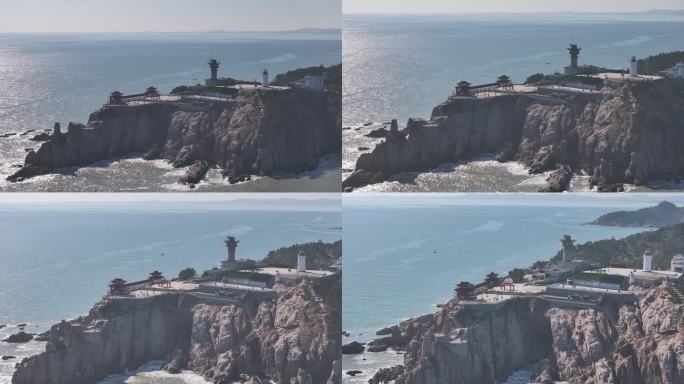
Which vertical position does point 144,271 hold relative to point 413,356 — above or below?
above

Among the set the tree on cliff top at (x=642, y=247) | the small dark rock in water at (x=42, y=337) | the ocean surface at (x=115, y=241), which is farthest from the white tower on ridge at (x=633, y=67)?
the small dark rock in water at (x=42, y=337)

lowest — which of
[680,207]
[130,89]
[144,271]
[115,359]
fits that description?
[115,359]

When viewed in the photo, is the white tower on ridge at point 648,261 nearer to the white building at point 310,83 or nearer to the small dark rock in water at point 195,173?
the white building at point 310,83

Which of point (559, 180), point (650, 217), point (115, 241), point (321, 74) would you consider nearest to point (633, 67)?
point (559, 180)

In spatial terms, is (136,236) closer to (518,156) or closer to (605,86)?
(518,156)

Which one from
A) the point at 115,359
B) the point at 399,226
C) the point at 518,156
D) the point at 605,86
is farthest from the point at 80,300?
the point at 605,86

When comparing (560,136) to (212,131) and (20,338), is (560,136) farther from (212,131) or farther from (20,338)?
(20,338)
